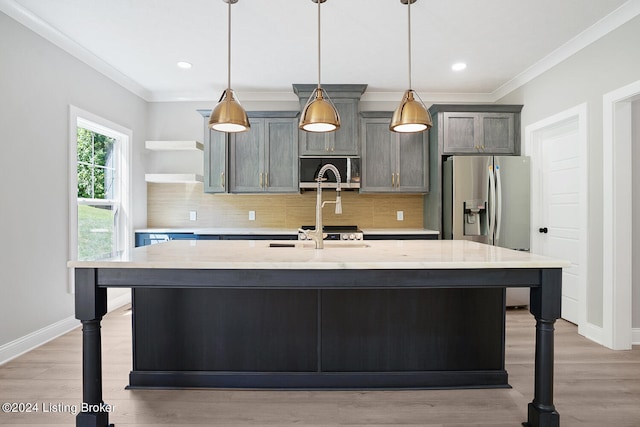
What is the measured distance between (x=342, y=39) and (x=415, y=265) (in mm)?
2421

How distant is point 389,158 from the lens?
4477 millimetres

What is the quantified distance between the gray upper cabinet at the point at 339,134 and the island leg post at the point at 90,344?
300 centimetres

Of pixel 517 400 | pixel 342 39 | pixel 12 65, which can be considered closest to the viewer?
pixel 517 400

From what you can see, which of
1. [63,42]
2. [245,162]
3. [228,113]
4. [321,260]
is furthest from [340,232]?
[63,42]

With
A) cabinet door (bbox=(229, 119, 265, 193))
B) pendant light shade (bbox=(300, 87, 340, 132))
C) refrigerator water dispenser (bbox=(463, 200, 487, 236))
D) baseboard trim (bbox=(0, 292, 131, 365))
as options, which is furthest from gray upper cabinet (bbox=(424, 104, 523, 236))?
baseboard trim (bbox=(0, 292, 131, 365))

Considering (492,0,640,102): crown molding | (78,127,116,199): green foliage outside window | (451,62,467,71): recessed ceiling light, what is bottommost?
(78,127,116,199): green foliage outside window

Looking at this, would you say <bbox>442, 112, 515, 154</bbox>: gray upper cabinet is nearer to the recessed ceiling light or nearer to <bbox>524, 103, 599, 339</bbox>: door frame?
<bbox>524, 103, 599, 339</bbox>: door frame

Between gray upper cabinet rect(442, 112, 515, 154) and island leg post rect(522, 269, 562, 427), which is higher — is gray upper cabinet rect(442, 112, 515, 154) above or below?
above

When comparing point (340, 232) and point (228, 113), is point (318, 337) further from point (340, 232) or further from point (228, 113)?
point (340, 232)

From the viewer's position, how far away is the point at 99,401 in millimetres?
1786

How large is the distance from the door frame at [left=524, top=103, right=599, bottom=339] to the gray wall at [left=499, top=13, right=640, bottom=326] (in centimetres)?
4

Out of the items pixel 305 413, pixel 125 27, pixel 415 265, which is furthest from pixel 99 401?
pixel 125 27

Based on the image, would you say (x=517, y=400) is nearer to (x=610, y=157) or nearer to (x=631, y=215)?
(x=631, y=215)

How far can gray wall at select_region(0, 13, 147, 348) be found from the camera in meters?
2.72
